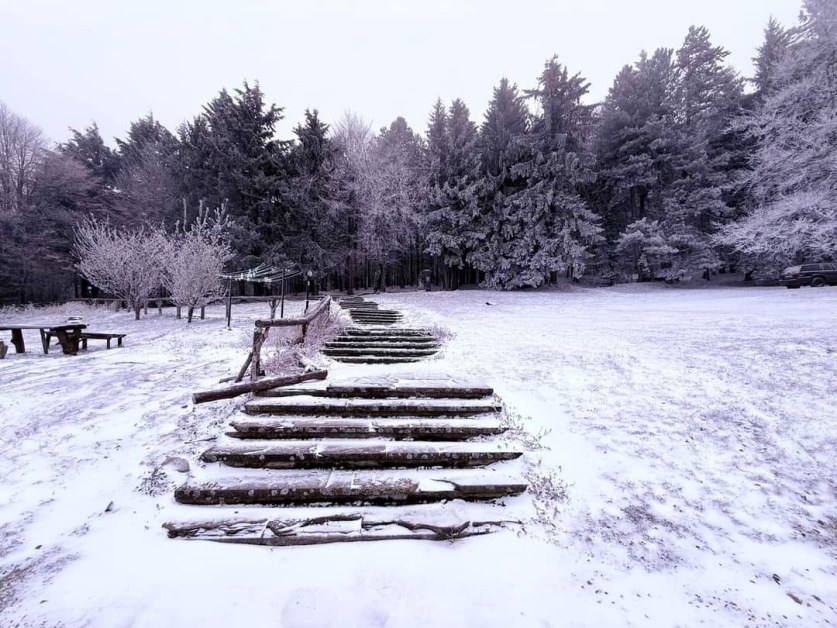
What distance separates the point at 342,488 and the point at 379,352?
12.1 ft

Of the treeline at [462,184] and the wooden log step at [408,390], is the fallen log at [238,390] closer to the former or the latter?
the wooden log step at [408,390]

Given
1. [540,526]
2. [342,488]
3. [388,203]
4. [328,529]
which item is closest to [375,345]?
[342,488]

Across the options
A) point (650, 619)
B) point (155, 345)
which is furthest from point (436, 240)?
point (650, 619)

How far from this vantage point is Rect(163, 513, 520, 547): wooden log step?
243cm

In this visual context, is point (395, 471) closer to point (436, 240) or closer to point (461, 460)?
point (461, 460)

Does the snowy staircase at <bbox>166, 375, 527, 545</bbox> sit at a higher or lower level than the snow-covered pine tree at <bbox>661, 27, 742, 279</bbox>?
lower

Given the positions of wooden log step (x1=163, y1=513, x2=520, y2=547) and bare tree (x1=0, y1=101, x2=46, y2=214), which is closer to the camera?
wooden log step (x1=163, y1=513, x2=520, y2=547)

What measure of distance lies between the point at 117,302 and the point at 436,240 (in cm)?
1807

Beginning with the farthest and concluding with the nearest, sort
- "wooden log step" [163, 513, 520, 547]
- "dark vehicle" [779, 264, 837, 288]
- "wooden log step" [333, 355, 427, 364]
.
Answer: "dark vehicle" [779, 264, 837, 288] < "wooden log step" [333, 355, 427, 364] < "wooden log step" [163, 513, 520, 547]

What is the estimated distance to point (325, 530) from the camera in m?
2.49

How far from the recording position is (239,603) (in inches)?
77.8

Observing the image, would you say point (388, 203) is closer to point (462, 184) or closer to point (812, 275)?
point (462, 184)

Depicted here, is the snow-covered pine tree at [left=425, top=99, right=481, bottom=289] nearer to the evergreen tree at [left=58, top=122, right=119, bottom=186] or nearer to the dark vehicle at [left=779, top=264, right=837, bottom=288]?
the dark vehicle at [left=779, top=264, right=837, bottom=288]

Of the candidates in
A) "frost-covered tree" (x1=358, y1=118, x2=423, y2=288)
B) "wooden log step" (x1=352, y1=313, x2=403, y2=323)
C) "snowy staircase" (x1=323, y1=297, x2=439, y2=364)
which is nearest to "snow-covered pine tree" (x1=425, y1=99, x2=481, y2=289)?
"frost-covered tree" (x1=358, y1=118, x2=423, y2=288)
